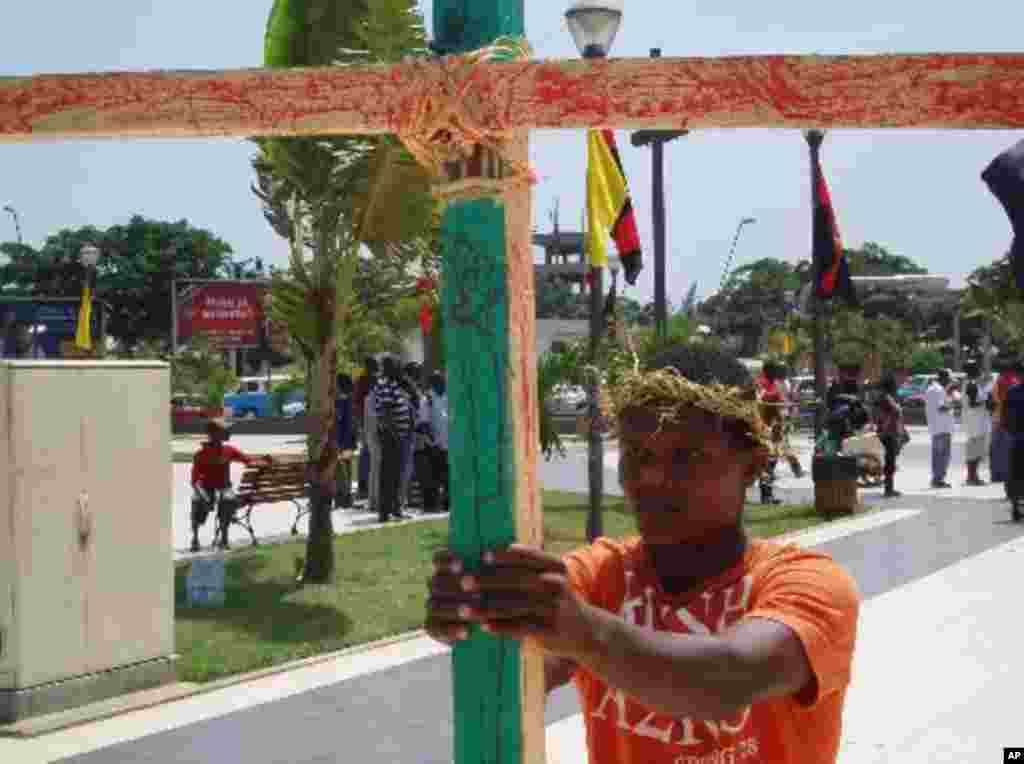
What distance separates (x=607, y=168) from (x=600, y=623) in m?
10.3

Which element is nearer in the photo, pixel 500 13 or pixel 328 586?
pixel 500 13

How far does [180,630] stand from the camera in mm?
9047

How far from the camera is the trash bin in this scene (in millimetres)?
15789

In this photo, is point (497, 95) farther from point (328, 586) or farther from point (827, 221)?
point (827, 221)

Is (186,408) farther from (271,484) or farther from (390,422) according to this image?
(271,484)

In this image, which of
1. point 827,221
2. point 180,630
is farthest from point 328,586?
Result: point 827,221

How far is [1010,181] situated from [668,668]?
0.83 m

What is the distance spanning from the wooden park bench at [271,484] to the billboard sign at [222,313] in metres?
43.3

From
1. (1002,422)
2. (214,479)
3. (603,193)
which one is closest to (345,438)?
(214,479)

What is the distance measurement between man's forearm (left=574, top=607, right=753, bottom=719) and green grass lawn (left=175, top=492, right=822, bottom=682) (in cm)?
623

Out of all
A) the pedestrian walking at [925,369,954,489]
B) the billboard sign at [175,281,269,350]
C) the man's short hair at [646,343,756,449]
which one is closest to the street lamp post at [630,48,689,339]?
the pedestrian walking at [925,369,954,489]

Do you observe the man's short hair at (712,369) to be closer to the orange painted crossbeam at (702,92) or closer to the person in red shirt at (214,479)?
the orange painted crossbeam at (702,92)

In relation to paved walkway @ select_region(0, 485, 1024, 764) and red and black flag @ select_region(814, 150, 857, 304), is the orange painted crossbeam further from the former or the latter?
red and black flag @ select_region(814, 150, 857, 304)

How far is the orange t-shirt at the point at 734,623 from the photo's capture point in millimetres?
2070
